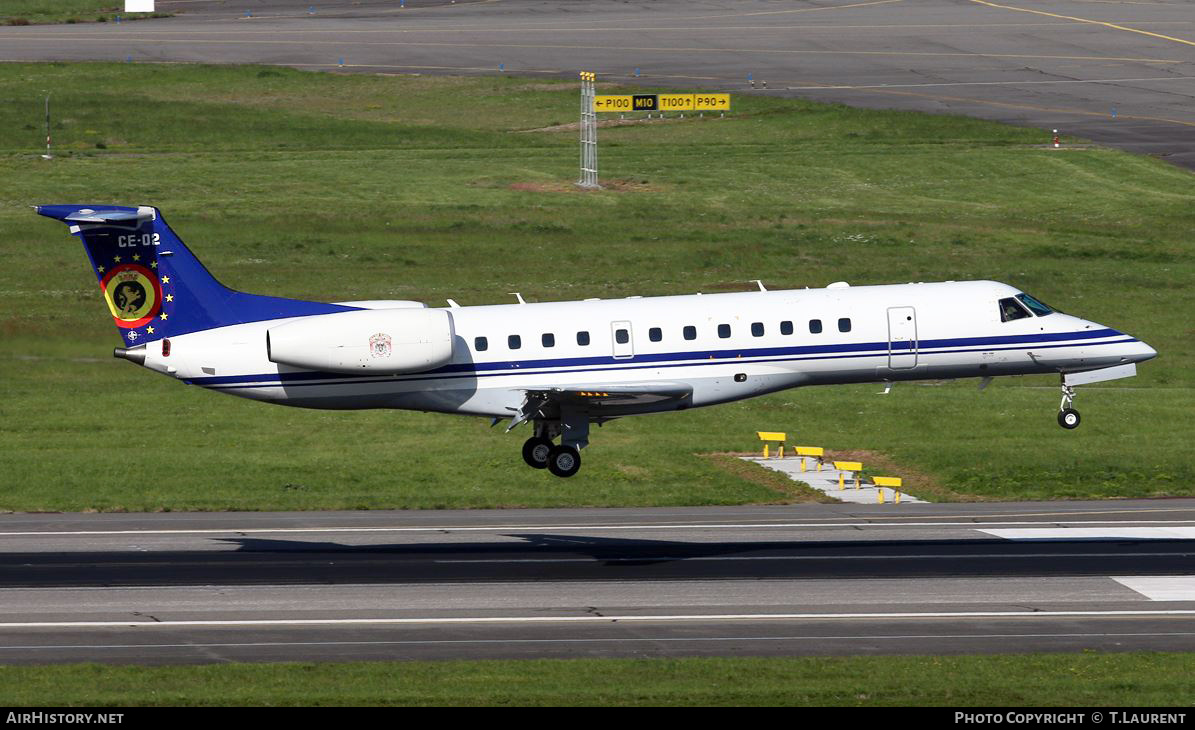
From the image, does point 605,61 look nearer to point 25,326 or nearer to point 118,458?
point 118,458

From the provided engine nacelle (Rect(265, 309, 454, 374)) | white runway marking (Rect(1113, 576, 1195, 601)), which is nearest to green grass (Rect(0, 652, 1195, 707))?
white runway marking (Rect(1113, 576, 1195, 601))

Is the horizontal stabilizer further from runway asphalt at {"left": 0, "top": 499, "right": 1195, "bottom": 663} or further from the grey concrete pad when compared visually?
the grey concrete pad

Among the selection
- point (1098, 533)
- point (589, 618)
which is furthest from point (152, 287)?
point (1098, 533)

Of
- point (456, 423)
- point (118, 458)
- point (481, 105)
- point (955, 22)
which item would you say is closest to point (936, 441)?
point (456, 423)

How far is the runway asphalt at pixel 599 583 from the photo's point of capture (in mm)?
39094

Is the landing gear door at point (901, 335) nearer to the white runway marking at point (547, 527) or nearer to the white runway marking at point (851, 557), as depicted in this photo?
the white runway marking at point (851, 557)

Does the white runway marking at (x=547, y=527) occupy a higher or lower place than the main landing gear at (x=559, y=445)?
lower

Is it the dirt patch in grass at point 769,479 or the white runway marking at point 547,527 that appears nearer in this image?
the white runway marking at point 547,527

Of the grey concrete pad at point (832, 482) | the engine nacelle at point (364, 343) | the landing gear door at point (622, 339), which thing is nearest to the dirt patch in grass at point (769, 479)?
the grey concrete pad at point (832, 482)

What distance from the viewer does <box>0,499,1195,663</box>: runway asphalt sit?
39094 mm

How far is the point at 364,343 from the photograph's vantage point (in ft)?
138

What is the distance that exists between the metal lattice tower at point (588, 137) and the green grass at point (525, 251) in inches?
48.3

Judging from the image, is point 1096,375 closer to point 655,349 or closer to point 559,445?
point 655,349

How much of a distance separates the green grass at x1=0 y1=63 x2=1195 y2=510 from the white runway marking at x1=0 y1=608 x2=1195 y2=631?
31.4 feet
